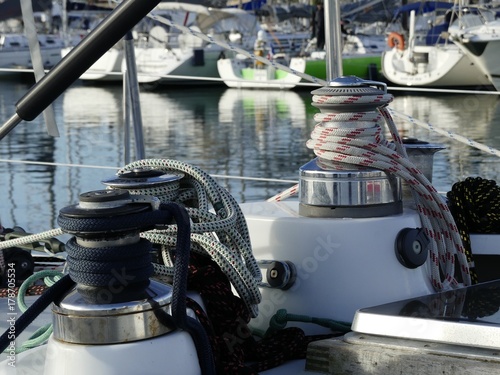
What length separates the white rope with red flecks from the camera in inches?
75.9

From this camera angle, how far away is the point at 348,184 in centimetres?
191

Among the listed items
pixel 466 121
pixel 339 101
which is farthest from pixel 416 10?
pixel 339 101

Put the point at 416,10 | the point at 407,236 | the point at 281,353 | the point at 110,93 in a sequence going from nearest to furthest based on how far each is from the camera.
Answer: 1. the point at 281,353
2. the point at 407,236
3. the point at 110,93
4. the point at 416,10

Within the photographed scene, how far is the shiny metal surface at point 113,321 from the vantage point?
140 cm

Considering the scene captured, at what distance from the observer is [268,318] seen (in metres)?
1.97

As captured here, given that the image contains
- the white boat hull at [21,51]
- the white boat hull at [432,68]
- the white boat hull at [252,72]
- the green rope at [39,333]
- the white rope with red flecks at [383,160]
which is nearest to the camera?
the green rope at [39,333]

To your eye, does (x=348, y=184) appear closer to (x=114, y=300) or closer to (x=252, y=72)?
(x=114, y=300)

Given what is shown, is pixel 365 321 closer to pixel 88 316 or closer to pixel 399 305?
pixel 399 305

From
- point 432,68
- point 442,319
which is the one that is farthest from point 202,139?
point 442,319

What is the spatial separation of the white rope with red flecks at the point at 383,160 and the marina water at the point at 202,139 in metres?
2.45

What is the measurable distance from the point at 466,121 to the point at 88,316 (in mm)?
15478

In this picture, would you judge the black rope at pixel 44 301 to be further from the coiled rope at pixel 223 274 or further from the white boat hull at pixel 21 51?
the white boat hull at pixel 21 51

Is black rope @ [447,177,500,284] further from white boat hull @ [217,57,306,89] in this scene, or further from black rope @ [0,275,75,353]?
white boat hull @ [217,57,306,89]

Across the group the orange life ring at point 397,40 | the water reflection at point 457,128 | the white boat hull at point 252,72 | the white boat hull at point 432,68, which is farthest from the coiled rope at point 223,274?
the orange life ring at point 397,40
